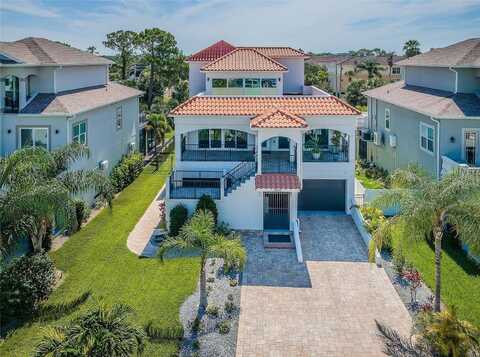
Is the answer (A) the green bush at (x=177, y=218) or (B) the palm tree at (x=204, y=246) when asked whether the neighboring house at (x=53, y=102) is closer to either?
(A) the green bush at (x=177, y=218)

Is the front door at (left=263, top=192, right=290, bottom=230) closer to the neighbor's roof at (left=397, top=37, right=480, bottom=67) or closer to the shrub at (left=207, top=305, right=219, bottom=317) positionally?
the shrub at (left=207, top=305, right=219, bottom=317)

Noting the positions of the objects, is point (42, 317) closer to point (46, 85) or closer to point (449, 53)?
point (46, 85)

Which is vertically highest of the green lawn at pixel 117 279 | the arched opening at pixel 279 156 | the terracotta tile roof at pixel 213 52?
the terracotta tile roof at pixel 213 52

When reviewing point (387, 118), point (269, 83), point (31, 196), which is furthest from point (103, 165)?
point (387, 118)

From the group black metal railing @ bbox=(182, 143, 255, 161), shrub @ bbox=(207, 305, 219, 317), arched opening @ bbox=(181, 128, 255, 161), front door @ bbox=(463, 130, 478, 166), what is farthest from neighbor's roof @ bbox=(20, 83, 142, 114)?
front door @ bbox=(463, 130, 478, 166)

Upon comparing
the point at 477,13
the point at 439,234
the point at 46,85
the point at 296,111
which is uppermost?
the point at 477,13

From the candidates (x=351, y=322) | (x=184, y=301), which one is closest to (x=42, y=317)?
(x=184, y=301)

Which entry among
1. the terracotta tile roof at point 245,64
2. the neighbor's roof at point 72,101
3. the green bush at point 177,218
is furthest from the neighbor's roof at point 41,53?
the green bush at point 177,218
